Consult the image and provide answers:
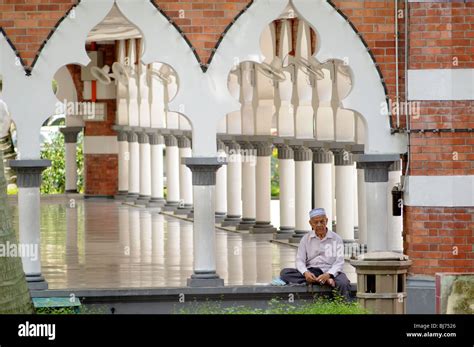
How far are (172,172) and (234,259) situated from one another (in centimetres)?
1049

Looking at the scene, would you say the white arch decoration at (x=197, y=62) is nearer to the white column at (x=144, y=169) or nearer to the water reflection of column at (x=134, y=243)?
the water reflection of column at (x=134, y=243)

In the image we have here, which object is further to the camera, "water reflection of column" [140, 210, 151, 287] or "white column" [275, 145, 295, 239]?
"white column" [275, 145, 295, 239]

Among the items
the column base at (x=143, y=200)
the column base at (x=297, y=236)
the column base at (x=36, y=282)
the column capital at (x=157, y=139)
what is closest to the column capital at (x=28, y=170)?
the column base at (x=36, y=282)

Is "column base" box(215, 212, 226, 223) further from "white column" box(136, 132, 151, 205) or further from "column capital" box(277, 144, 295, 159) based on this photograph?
"white column" box(136, 132, 151, 205)

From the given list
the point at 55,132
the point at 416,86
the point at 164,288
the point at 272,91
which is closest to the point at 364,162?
the point at 416,86

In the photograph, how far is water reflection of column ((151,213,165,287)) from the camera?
20627mm

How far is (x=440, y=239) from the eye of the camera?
18.6 metres

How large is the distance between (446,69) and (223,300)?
3.59 metres

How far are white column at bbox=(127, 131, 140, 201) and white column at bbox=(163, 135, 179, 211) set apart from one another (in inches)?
128

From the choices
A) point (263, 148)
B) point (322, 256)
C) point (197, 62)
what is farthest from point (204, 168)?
point (263, 148)

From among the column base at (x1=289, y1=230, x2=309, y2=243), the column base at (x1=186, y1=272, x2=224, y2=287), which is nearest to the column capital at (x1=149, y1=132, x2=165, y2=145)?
the column base at (x1=289, y1=230, x2=309, y2=243)

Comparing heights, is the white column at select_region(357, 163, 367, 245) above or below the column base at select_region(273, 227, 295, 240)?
above
